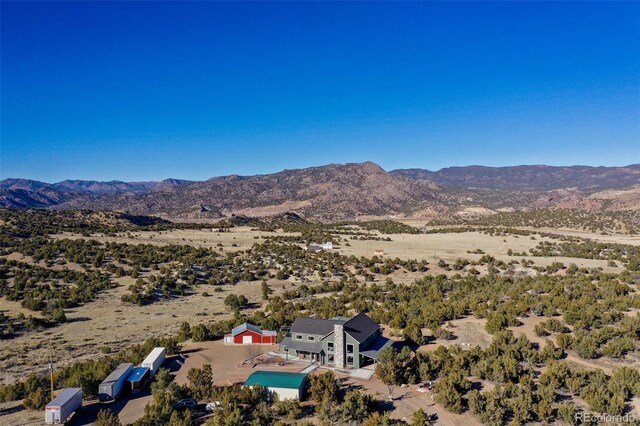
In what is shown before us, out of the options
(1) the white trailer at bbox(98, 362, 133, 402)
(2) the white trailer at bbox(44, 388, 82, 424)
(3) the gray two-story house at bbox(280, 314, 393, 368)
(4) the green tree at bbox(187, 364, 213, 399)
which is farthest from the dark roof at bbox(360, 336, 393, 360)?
(2) the white trailer at bbox(44, 388, 82, 424)

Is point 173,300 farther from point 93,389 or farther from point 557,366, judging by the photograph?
point 557,366

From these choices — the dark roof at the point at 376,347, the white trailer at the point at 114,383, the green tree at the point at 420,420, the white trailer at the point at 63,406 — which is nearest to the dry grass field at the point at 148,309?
the white trailer at the point at 114,383

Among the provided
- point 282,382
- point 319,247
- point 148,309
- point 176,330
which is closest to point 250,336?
point 176,330

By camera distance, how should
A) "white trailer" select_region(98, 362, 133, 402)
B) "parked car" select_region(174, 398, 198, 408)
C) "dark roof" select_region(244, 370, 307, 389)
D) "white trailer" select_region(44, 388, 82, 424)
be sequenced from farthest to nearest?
"white trailer" select_region(98, 362, 133, 402), "dark roof" select_region(244, 370, 307, 389), "parked car" select_region(174, 398, 198, 408), "white trailer" select_region(44, 388, 82, 424)

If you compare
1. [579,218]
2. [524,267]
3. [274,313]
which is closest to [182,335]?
[274,313]

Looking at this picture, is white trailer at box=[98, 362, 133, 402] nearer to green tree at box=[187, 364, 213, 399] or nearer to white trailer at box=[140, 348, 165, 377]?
white trailer at box=[140, 348, 165, 377]

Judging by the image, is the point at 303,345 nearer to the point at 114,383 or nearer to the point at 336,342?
the point at 336,342

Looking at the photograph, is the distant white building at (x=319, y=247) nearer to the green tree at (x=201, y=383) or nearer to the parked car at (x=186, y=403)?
the green tree at (x=201, y=383)
